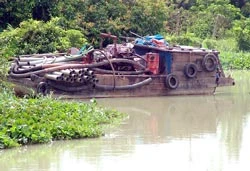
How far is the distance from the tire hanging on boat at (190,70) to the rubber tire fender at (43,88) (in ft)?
13.9

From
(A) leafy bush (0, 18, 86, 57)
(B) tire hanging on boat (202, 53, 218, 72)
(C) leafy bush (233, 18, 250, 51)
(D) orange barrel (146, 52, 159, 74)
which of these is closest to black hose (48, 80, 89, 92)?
(D) orange barrel (146, 52, 159, 74)

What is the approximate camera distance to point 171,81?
17766 millimetres

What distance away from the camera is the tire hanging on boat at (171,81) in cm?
1760

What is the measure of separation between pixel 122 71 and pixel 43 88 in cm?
245

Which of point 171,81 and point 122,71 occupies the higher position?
point 122,71

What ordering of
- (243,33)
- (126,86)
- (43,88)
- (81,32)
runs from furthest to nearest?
(243,33) < (81,32) < (126,86) < (43,88)

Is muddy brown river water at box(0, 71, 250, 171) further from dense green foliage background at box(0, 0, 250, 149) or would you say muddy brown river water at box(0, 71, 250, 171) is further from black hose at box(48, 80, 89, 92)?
black hose at box(48, 80, 89, 92)

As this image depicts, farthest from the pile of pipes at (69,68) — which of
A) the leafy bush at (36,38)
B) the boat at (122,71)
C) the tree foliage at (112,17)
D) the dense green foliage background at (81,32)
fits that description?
the tree foliage at (112,17)

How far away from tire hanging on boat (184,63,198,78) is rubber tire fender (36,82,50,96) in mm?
4225

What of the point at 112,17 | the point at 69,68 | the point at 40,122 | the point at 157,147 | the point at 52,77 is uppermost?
the point at 112,17

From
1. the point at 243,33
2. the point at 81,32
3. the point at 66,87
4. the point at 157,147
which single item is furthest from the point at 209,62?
the point at 243,33

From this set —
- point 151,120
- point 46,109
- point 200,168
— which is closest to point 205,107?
point 151,120

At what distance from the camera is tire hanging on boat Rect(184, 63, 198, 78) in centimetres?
1797

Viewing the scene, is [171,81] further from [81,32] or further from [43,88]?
[81,32]
